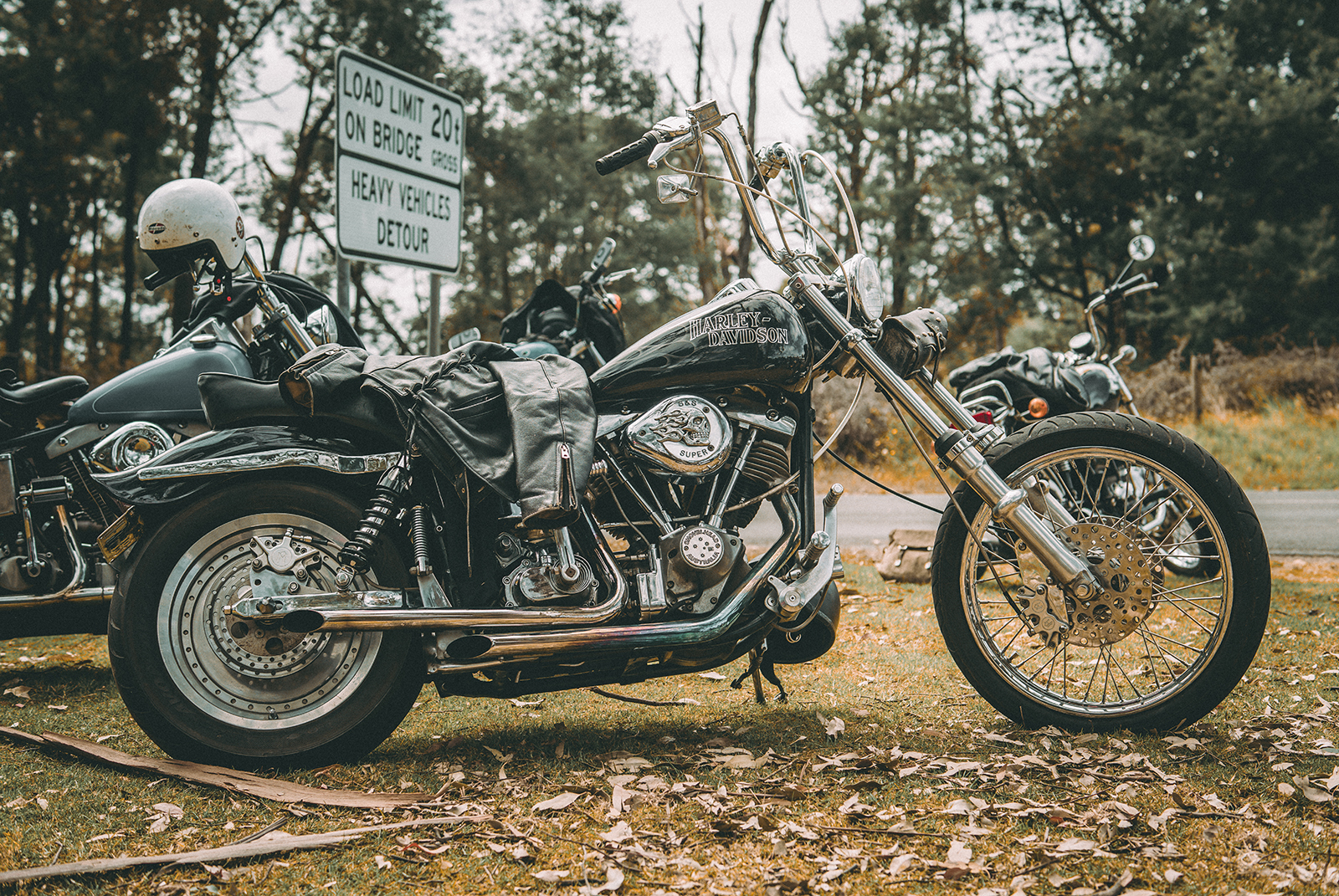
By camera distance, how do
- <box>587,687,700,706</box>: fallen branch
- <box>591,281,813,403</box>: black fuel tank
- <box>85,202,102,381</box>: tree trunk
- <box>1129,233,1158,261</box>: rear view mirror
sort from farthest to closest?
<box>85,202,102,381</box>: tree trunk
<box>1129,233,1158,261</box>: rear view mirror
<box>587,687,700,706</box>: fallen branch
<box>591,281,813,403</box>: black fuel tank

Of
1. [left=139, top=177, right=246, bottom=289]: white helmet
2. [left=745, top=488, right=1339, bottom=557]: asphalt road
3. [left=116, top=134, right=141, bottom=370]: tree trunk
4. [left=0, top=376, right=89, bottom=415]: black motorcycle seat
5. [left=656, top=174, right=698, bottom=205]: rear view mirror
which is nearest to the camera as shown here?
[left=656, top=174, right=698, bottom=205]: rear view mirror

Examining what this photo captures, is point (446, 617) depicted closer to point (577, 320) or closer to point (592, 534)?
point (592, 534)

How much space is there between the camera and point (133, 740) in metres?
3.01

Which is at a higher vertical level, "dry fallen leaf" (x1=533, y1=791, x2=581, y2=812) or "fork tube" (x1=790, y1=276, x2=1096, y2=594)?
"fork tube" (x1=790, y1=276, x2=1096, y2=594)

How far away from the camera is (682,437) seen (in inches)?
109

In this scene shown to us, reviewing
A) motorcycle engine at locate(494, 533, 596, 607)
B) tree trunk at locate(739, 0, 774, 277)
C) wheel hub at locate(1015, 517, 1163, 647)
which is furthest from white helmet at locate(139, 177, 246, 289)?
tree trunk at locate(739, 0, 774, 277)

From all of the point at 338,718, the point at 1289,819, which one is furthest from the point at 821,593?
the point at 338,718

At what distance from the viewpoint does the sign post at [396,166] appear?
437 centimetres

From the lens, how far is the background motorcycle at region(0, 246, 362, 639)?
3.57m

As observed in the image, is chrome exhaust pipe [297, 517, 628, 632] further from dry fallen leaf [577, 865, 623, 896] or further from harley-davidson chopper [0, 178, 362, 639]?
harley-davidson chopper [0, 178, 362, 639]

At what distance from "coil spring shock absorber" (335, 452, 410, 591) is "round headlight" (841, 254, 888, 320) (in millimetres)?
1432

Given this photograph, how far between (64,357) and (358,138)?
74.3ft

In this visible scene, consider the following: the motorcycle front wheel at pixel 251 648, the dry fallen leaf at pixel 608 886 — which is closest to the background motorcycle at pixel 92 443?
the motorcycle front wheel at pixel 251 648

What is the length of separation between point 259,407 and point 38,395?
1.63m
